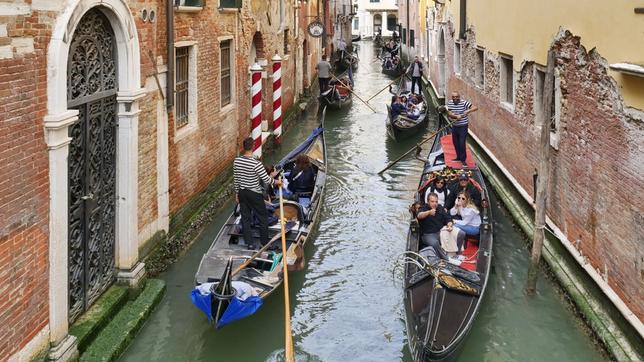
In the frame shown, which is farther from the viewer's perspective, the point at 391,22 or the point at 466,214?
the point at 391,22

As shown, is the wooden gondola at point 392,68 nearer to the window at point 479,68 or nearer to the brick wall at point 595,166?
the window at point 479,68

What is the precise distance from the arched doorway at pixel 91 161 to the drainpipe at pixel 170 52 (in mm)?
983

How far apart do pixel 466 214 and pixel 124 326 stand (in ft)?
10.4

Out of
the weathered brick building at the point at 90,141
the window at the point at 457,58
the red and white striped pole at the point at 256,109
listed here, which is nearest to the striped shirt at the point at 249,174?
the weathered brick building at the point at 90,141

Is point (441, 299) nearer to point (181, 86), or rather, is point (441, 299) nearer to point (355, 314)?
point (355, 314)

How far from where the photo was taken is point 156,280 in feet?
16.9

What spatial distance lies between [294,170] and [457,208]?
2.18 m

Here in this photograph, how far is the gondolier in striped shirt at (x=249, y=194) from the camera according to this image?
5434 mm

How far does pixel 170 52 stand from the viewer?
5.62 m

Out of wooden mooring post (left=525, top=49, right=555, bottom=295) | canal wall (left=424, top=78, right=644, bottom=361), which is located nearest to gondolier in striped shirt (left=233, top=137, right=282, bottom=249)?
wooden mooring post (left=525, top=49, right=555, bottom=295)

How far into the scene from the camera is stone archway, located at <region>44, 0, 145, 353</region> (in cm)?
360

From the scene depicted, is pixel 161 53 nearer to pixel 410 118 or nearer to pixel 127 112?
pixel 127 112

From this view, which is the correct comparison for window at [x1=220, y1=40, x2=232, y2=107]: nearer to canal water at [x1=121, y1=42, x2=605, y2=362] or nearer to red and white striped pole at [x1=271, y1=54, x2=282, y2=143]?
canal water at [x1=121, y1=42, x2=605, y2=362]

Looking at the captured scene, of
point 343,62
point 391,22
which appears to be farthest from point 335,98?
point 391,22
